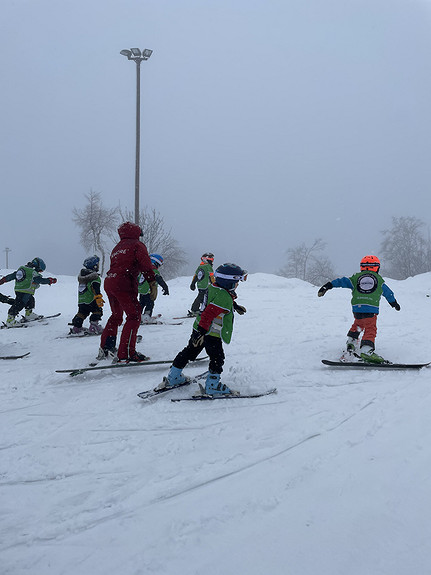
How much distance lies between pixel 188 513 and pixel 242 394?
2.06 metres

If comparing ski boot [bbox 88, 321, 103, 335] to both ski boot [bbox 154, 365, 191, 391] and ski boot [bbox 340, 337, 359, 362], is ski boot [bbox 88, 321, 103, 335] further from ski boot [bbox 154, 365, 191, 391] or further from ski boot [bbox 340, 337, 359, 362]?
ski boot [bbox 340, 337, 359, 362]

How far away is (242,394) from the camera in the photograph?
434 centimetres

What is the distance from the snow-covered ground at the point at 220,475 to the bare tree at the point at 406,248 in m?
48.9

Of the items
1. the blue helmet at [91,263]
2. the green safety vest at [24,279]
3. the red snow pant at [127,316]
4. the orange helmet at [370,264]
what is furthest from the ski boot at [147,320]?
the orange helmet at [370,264]

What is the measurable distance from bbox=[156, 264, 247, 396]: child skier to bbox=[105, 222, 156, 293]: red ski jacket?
1662 millimetres

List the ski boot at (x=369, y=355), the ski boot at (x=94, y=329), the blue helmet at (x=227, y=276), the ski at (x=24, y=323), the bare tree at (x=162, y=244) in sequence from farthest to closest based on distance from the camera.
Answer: the bare tree at (x=162, y=244), the ski at (x=24, y=323), the ski boot at (x=94, y=329), the ski boot at (x=369, y=355), the blue helmet at (x=227, y=276)

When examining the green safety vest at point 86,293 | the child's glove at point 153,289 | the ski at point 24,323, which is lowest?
the ski at point 24,323

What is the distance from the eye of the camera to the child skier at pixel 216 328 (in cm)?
425

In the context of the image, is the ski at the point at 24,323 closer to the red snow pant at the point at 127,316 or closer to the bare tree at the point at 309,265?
the red snow pant at the point at 127,316

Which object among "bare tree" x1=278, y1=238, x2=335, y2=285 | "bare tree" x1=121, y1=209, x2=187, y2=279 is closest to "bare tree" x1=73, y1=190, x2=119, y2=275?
"bare tree" x1=121, y1=209, x2=187, y2=279

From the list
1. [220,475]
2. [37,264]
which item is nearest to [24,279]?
[37,264]

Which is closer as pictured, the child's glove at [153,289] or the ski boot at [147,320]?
the child's glove at [153,289]

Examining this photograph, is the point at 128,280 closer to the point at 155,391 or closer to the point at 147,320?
the point at 155,391

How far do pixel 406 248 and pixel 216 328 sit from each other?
168 feet
